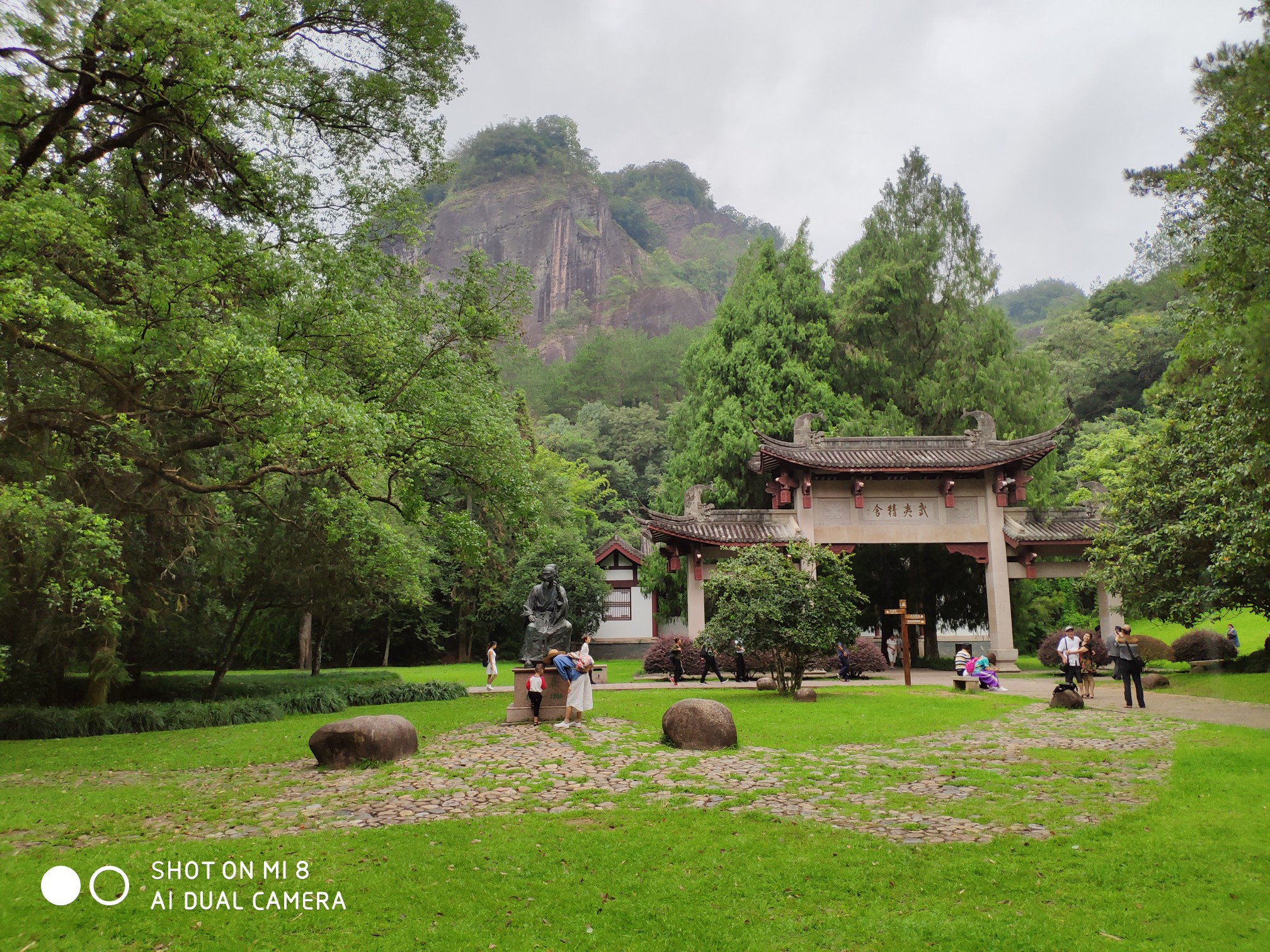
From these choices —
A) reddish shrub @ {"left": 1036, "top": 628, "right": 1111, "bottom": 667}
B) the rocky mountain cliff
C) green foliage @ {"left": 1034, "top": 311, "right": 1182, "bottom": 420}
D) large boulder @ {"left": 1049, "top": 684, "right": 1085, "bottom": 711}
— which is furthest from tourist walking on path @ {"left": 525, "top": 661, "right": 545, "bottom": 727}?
the rocky mountain cliff

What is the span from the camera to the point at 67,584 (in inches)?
445

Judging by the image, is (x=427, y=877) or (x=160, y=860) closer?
(x=427, y=877)

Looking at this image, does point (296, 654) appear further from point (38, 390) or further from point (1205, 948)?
point (1205, 948)

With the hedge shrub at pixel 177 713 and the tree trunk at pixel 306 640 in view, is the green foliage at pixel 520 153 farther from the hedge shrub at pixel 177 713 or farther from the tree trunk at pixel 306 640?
the hedge shrub at pixel 177 713

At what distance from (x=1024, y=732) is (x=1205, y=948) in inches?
271

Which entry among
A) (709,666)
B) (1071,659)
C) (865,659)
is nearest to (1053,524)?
(865,659)

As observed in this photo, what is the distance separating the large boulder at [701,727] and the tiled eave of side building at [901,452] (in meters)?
12.6

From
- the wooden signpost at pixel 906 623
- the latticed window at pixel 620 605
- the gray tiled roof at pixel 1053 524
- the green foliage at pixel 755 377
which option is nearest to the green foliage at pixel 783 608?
the wooden signpost at pixel 906 623

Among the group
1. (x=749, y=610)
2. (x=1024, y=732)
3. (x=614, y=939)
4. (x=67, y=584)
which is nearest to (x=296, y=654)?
(x=67, y=584)

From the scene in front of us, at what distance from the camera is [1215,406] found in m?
12.5

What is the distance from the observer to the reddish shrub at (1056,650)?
20922 mm

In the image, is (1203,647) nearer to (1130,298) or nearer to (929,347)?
(929,347)

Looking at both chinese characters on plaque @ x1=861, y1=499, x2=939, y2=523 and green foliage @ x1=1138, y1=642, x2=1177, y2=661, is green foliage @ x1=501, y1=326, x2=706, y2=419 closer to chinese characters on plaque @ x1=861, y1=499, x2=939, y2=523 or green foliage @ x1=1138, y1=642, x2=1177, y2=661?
chinese characters on plaque @ x1=861, y1=499, x2=939, y2=523

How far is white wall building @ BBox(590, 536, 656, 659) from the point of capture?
3194 centimetres
